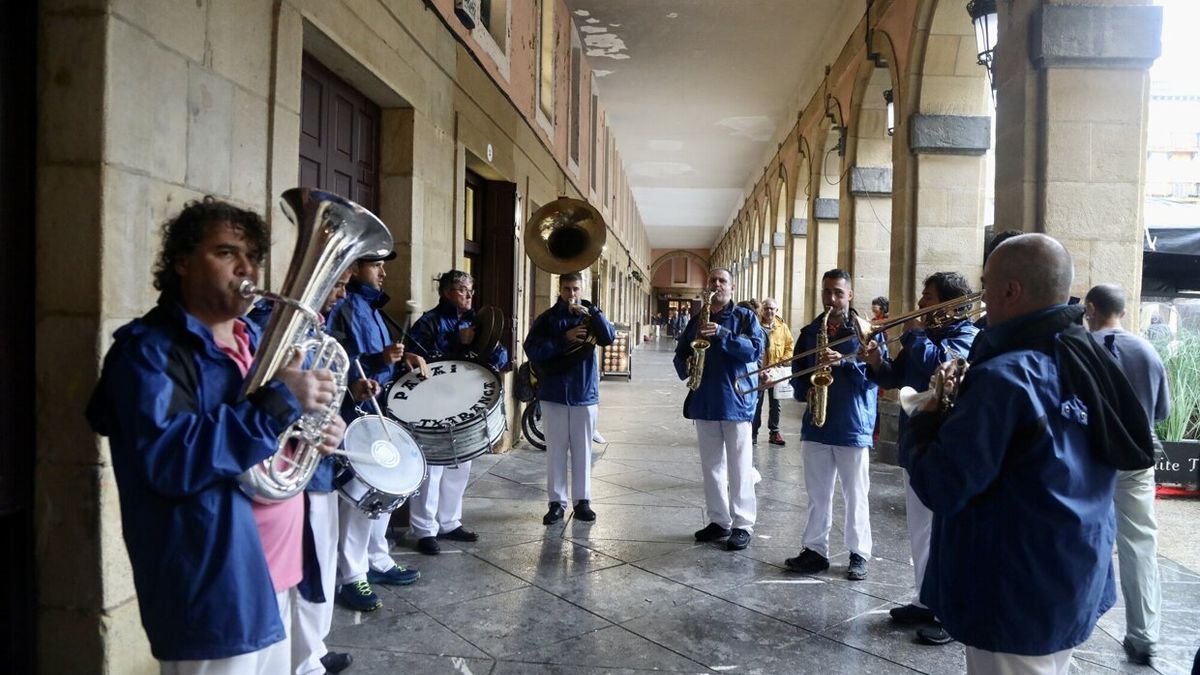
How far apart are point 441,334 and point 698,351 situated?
60.8 inches

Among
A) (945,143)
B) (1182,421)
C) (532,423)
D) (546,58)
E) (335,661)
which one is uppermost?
(546,58)

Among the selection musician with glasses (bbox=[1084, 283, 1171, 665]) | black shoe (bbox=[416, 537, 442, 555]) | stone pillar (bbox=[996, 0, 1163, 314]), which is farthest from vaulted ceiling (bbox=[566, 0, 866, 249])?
black shoe (bbox=[416, 537, 442, 555])

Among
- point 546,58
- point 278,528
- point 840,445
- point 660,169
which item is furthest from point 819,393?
point 660,169

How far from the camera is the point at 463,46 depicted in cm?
614

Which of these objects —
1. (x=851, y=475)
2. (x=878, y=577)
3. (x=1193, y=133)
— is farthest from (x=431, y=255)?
(x=1193, y=133)

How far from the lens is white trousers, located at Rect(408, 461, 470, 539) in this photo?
14.7ft

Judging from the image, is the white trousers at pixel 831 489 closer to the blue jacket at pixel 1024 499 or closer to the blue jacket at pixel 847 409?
the blue jacket at pixel 847 409

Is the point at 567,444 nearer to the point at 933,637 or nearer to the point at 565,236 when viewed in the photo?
the point at 565,236

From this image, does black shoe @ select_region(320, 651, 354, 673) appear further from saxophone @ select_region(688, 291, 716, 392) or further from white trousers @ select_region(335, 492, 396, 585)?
saxophone @ select_region(688, 291, 716, 392)

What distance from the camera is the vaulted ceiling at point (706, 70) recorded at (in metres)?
10.7

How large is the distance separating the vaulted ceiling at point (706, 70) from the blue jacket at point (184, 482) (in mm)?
9709

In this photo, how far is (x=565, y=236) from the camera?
6227 mm

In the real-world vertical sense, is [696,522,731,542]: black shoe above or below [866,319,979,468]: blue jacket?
below

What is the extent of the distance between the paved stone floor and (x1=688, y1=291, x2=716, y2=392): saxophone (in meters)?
1.00
